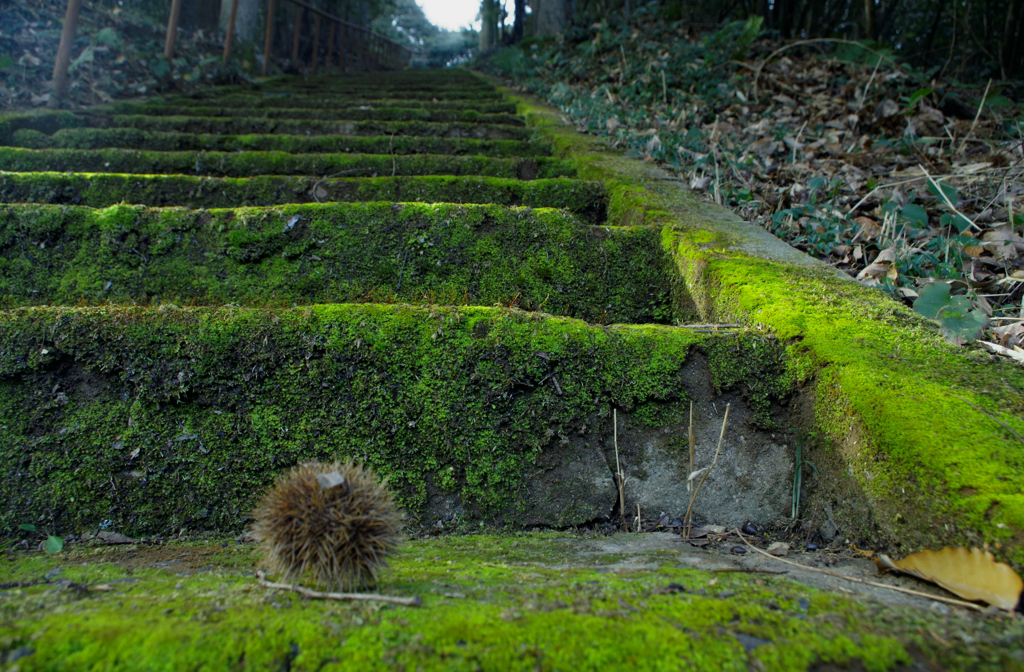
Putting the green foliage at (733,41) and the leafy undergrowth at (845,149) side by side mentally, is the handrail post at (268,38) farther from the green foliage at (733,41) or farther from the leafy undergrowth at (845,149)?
the green foliage at (733,41)

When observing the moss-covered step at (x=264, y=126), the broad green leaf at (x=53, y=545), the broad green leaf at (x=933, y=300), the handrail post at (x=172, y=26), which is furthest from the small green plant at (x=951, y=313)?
the handrail post at (x=172, y=26)

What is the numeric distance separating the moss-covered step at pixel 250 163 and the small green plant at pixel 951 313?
2285 mm

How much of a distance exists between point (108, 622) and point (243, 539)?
60 cm

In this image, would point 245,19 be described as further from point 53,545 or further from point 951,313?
point 951,313

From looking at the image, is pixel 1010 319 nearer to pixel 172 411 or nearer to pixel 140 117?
pixel 172 411

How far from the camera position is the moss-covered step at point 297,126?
4.10m

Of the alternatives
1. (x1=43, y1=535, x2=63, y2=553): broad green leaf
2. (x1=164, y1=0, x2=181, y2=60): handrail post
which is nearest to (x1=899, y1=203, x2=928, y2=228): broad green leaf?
(x1=43, y1=535, x2=63, y2=553): broad green leaf

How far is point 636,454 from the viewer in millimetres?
1550

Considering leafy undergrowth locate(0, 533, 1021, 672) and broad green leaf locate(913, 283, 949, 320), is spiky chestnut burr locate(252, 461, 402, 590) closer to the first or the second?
leafy undergrowth locate(0, 533, 1021, 672)

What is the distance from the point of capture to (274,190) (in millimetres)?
2779

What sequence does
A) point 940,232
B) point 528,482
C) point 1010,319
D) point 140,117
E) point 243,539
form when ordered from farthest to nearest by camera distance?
point 140,117
point 940,232
point 1010,319
point 528,482
point 243,539

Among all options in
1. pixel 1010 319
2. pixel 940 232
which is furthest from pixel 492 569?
pixel 940 232

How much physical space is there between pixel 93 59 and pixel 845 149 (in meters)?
6.70

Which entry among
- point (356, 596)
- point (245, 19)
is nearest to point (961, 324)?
point (356, 596)
